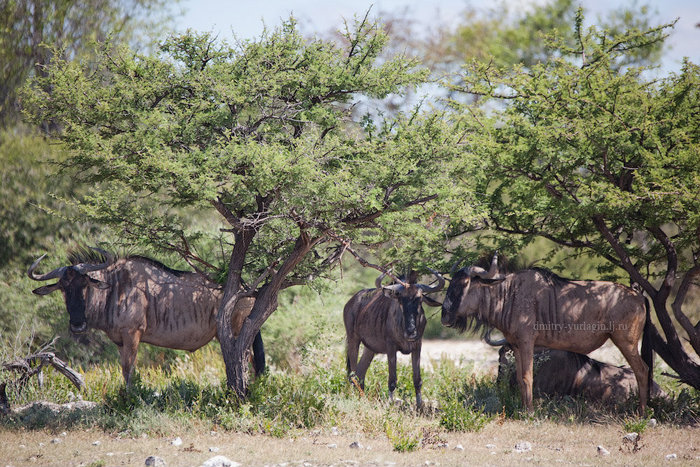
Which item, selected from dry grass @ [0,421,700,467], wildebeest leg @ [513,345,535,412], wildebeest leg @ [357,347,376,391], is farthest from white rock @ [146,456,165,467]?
wildebeest leg @ [513,345,535,412]

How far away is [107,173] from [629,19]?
71.2ft

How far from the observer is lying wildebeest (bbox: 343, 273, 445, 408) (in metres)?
10.4

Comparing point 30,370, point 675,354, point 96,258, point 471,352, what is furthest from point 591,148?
point 471,352

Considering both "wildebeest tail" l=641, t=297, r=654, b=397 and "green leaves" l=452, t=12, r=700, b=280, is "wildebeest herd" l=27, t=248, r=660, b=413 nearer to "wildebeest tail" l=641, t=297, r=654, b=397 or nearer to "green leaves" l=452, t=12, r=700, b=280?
"wildebeest tail" l=641, t=297, r=654, b=397

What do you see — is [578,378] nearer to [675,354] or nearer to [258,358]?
[675,354]

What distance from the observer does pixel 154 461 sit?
766 centimetres

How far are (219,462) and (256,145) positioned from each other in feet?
12.5

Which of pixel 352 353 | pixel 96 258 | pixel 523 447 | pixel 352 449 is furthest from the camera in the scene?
pixel 352 353

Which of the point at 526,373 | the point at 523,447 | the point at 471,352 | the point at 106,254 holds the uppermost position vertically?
the point at 106,254

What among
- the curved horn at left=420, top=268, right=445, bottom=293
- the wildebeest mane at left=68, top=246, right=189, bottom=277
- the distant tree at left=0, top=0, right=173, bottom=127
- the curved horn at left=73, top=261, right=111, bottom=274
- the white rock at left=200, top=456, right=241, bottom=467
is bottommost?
the white rock at left=200, top=456, right=241, bottom=467

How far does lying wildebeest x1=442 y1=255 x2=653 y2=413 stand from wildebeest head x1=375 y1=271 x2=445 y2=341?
1.15 feet

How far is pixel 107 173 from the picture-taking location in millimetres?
9750

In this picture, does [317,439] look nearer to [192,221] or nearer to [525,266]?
[525,266]

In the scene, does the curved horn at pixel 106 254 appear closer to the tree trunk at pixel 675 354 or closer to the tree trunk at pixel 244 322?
the tree trunk at pixel 244 322
